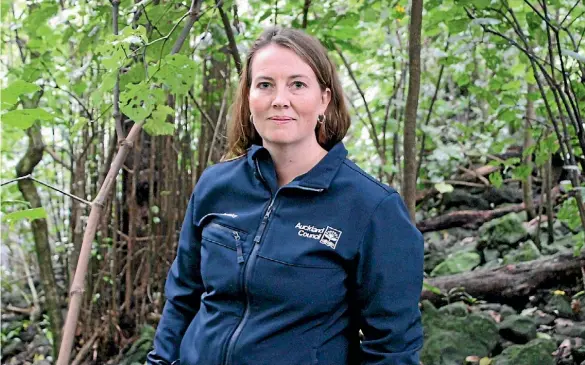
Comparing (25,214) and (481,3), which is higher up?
(481,3)

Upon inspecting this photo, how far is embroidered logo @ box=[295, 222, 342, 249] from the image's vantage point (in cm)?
159

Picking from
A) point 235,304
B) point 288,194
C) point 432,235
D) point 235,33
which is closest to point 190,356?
point 235,304

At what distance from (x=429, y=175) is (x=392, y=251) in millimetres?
6222

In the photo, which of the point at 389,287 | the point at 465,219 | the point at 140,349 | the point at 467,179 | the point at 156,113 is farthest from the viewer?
the point at 467,179

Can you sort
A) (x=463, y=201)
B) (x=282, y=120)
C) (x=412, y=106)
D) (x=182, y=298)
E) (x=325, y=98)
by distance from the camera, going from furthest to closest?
(x=463, y=201), (x=412, y=106), (x=182, y=298), (x=325, y=98), (x=282, y=120)

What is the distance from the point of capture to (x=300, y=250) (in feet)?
5.21

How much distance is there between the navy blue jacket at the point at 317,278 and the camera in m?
1.57

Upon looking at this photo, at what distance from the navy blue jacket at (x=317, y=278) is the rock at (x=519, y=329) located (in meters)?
2.58

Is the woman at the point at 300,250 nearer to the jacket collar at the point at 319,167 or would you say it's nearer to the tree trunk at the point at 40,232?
the jacket collar at the point at 319,167

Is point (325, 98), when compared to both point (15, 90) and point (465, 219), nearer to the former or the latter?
point (15, 90)

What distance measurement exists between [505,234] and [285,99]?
4.78 metres

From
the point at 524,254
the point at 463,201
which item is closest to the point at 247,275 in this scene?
the point at 524,254

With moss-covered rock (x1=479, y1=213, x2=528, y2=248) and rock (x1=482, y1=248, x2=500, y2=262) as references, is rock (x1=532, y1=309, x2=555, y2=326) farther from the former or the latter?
moss-covered rock (x1=479, y1=213, x2=528, y2=248)

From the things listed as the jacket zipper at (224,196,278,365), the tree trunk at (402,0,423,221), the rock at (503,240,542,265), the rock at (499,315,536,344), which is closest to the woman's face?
the jacket zipper at (224,196,278,365)
